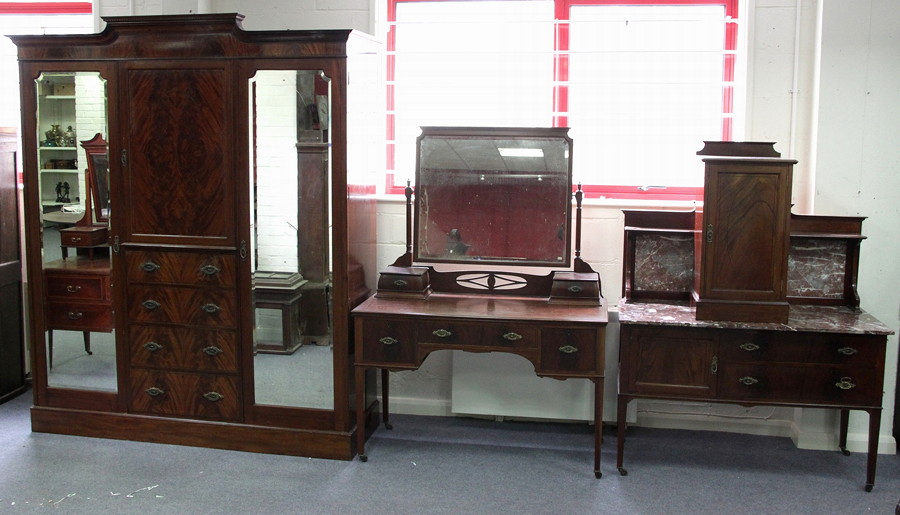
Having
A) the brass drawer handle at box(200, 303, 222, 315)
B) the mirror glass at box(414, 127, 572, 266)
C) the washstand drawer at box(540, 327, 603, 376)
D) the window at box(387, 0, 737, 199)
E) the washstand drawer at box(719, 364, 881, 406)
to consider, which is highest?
the window at box(387, 0, 737, 199)

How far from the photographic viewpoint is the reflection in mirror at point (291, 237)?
12.3 feet

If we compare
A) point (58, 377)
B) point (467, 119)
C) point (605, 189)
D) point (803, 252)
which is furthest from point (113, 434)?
point (803, 252)

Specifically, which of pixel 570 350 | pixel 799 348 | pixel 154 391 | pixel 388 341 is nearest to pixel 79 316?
pixel 154 391

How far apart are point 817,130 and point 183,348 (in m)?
3.19

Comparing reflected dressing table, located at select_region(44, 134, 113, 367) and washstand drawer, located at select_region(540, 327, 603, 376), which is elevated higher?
reflected dressing table, located at select_region(44, 134, 113, 367)

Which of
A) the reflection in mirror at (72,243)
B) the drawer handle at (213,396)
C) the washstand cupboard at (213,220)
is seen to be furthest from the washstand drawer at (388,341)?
the reflection in mirror at (72,243)

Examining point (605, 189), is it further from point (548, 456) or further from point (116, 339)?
point (116, 339)

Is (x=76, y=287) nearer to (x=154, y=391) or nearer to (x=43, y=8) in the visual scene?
(x=154, y=391)

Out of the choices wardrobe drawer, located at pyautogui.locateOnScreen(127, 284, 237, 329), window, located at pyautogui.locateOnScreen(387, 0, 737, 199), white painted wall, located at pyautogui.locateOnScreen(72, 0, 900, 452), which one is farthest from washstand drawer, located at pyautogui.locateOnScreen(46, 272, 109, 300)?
window, located at pyautogui.locateOnScreen(387, 0, 737, 199)

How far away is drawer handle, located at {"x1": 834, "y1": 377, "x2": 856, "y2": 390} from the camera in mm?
3512

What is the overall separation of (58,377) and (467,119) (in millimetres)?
2469

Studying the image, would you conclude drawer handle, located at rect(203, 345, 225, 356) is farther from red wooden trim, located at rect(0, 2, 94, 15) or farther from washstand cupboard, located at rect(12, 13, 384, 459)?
red wooden trim, located at rect(0, 2, 94, 15)

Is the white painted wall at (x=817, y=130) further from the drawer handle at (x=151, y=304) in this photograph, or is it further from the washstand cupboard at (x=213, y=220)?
the drawer handle at (x=151, y=304)

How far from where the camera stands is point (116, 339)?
160 inches
